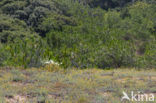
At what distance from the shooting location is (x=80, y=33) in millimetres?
26047

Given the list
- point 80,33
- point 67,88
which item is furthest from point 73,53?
point 67,88

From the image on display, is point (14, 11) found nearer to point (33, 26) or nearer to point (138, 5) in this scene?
point (33, 26)

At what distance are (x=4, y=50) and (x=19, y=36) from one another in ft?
33.8

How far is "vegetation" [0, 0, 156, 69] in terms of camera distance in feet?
56.9

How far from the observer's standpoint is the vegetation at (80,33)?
17.3 m

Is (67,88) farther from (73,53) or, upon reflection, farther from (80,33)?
(80,33)

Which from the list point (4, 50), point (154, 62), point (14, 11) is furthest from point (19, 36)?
point (154, 62)

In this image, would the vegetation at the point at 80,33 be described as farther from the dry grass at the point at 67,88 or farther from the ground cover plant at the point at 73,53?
the dry grass at the point at 67,88

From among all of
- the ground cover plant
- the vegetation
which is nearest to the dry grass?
the ground cover plant

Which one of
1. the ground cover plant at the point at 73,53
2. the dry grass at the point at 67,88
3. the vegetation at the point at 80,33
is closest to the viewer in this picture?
the dry grass at the point at 67,88

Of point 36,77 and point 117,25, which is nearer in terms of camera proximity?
point 36,77

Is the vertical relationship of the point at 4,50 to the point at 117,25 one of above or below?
above

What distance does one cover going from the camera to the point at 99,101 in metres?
7.00

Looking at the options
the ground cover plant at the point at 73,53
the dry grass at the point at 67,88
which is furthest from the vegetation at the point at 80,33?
the dry grass at the point at 67,88
